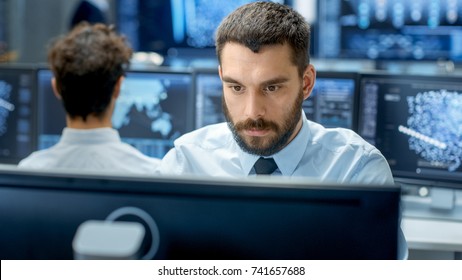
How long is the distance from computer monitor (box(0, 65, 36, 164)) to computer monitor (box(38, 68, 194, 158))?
1.17 feet

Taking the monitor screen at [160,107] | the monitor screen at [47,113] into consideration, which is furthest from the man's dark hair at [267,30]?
the monitor screen at [47,113]

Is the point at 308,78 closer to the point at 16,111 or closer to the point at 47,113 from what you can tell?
the point at 47,113

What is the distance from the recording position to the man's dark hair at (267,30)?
142 centimetres

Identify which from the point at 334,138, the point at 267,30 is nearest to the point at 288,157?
the point at 334,138

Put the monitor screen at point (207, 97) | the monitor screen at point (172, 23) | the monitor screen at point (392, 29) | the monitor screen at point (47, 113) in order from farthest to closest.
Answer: the monitor screen at point (172, 23)
the monitor screen at point (392, 29)
the monitor screen at point (47, 113)
the monitor screen at point (207, 97)

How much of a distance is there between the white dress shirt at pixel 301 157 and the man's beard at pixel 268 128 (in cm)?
4

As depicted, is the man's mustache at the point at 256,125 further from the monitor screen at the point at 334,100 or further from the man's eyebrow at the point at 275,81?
the monitor screen at the point at 334,100

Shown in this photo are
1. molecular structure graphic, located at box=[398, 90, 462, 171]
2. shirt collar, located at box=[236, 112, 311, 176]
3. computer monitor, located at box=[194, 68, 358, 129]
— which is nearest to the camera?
shirt collar, located at box=[236, 112, 311, 176]

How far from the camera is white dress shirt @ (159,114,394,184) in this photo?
1.48m

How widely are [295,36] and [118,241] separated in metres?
0.88

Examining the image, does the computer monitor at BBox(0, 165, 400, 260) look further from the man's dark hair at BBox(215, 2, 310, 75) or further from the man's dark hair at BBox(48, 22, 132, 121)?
the man's dark hair at BBox(48, 22, 132, 121)

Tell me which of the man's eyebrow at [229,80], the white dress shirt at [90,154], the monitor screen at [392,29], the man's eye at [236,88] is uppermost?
the monitor screen at [392,29]

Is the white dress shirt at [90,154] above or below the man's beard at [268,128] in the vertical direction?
below

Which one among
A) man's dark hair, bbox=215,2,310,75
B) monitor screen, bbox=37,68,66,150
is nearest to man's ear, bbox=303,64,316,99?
man's dark hair, bbox=215,2,310,75
